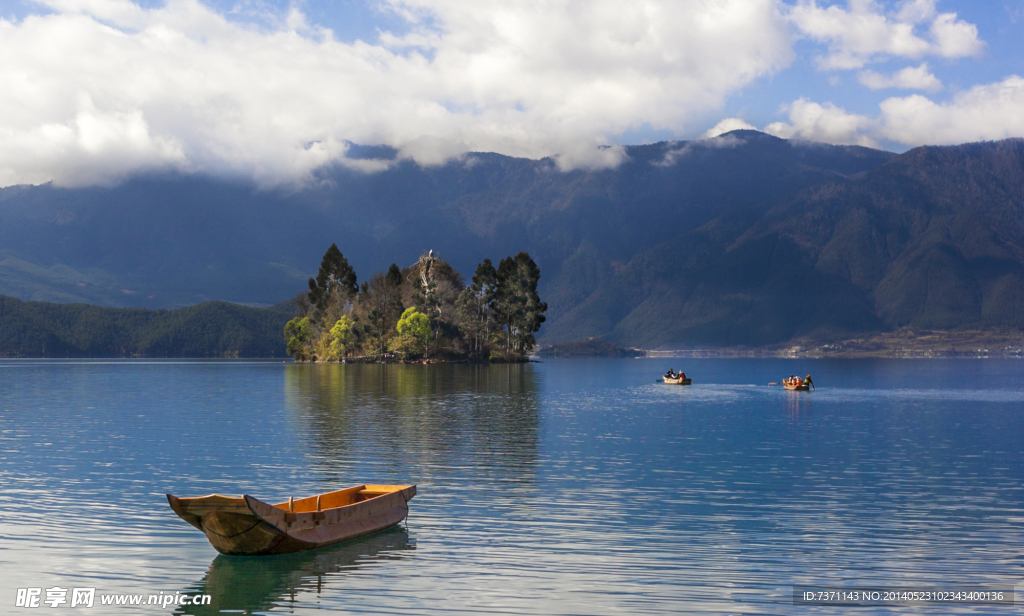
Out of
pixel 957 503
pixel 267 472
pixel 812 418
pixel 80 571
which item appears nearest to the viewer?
pixel 80 571

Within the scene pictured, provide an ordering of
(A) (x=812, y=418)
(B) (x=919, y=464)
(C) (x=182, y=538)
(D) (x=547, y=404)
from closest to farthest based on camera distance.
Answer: (C) (x=182, y=538), (B) (x=919, y=464), (A) (x=812, y=418), (D) (x=547, y=404)

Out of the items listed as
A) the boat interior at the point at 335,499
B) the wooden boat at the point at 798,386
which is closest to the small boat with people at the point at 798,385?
the wooden boat at the point at 798,386

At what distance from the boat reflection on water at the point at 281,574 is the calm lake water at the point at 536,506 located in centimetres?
10

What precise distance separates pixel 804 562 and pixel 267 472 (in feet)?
91.9

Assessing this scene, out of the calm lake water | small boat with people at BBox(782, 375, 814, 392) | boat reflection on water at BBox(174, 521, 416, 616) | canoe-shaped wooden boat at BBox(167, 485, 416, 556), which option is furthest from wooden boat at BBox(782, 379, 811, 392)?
boat reflection on water at BBox(174, 521, 416, 616)

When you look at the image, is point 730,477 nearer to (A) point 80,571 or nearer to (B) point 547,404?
(A) point 80,571

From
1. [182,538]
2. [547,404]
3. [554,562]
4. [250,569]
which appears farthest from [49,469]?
[547,404]

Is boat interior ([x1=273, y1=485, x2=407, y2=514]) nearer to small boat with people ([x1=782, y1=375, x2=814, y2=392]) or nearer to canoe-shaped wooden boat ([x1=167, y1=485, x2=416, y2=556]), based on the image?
canoe-shaped wooden boat ([x1=167, y1=485, x2=416, y2=556])

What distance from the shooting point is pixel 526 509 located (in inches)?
1368

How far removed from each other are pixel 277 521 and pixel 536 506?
1235cm

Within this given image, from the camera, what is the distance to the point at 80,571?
25.4m

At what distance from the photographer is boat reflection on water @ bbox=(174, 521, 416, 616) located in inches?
916

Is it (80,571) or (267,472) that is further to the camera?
(267,472)

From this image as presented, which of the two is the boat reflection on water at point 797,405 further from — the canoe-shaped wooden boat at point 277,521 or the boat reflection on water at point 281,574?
the boat reflection on water at point 281,574
